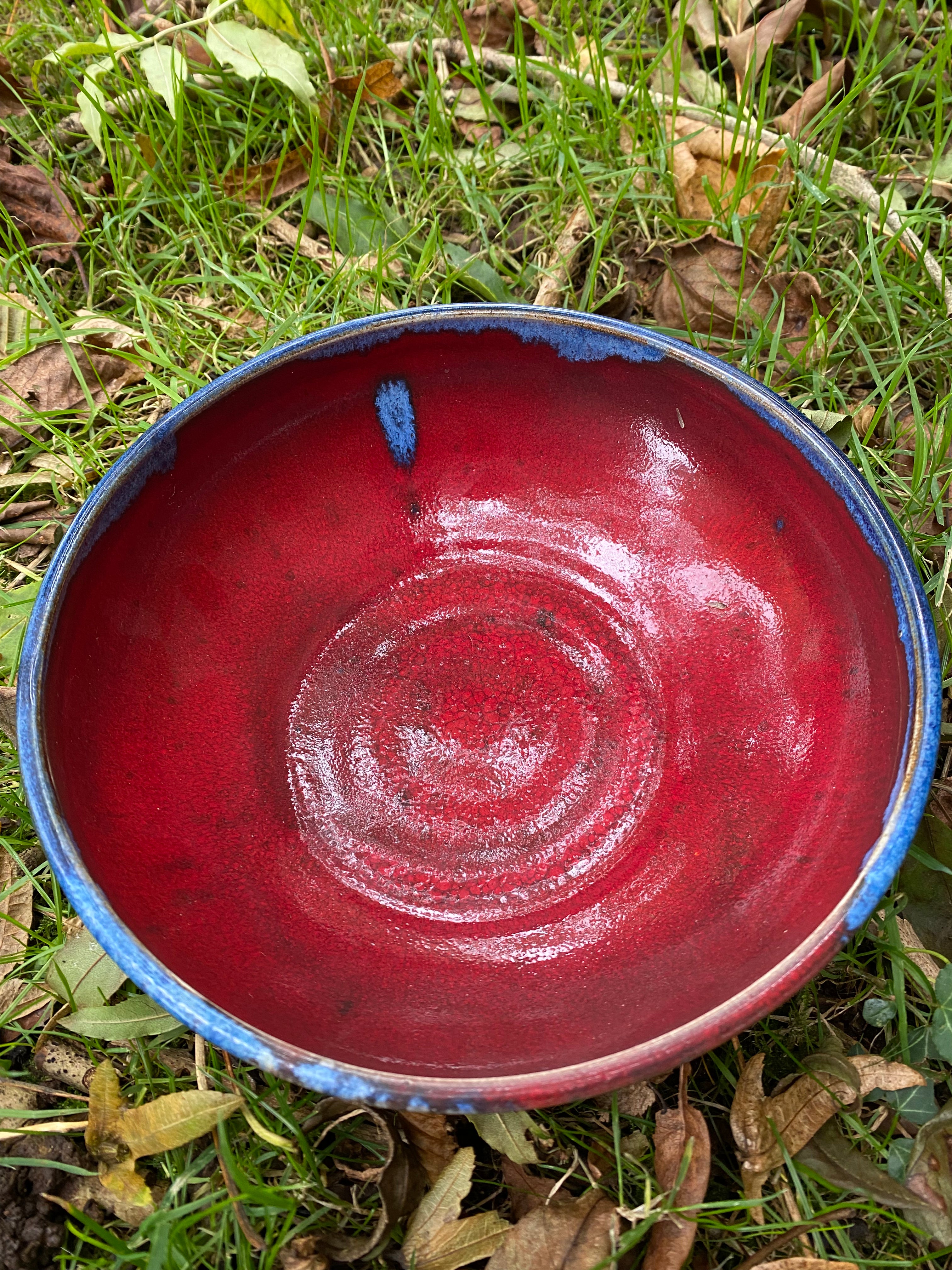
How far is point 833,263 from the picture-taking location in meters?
2.01

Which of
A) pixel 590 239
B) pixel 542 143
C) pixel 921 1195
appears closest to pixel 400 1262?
pixel 921 1195

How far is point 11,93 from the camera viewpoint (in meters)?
2.24

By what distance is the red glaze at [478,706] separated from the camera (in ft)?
3.93

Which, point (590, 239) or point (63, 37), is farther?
point (63, 37)

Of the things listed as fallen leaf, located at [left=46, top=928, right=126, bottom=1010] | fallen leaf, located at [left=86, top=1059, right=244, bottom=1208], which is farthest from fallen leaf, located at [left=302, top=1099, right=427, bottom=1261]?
fallen leaf, located at [left=46, top=928, right=126, bottom=1010]

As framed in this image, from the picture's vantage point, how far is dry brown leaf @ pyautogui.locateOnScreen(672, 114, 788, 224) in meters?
1.95

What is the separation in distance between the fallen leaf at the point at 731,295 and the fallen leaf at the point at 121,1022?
4.84 ft

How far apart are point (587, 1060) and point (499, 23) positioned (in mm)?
2272

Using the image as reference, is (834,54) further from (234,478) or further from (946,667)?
(234,478)

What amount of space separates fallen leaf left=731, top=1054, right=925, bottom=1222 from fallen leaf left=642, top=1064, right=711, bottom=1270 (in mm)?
50

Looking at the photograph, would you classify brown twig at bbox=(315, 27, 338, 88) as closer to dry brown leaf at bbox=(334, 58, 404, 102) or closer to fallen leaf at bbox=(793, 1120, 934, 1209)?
dry brown leaf at bbox=(334, 58, 404, 102)

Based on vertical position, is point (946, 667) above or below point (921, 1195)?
above

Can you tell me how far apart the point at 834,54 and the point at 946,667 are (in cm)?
147

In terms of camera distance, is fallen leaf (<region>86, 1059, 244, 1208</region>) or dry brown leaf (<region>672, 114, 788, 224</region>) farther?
→ dry brown leaf (<region>672, 114, 788, 224</region>)
